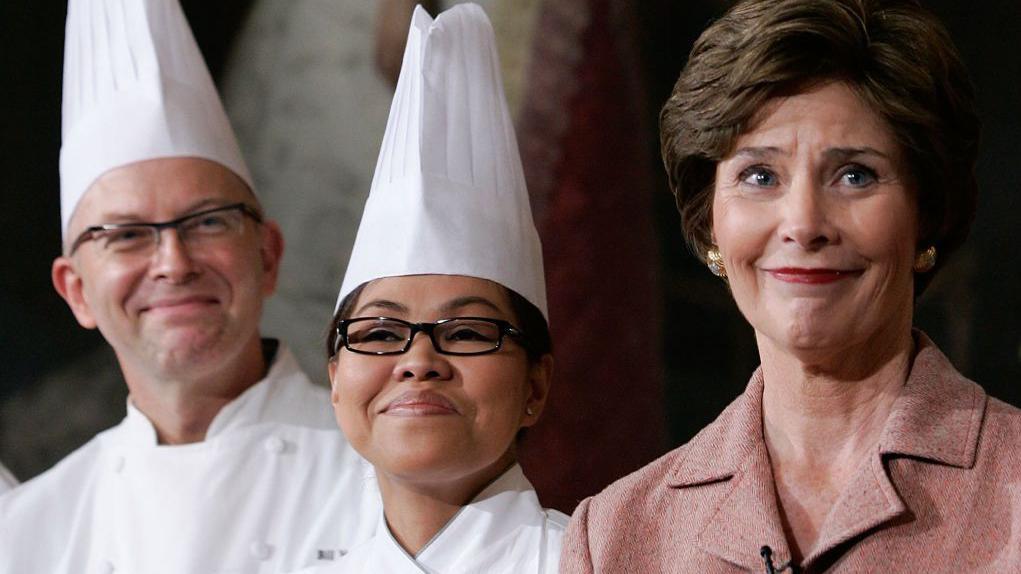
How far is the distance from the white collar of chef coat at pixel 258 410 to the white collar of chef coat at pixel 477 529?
0.63 m

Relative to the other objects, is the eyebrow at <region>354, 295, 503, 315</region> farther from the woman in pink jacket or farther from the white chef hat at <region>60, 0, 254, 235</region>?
the white chef hat at <region>60, 0, 254, 235</region>

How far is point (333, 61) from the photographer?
3301 millimetres

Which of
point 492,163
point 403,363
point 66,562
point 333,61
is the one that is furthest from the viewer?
point 333,61

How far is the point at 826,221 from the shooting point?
5.30ft

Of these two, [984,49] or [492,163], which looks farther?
[984,49]

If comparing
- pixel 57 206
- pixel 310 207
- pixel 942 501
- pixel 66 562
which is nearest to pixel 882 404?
pixel 942 501

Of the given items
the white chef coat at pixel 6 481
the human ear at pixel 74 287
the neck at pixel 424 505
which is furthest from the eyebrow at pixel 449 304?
the white chef coat at pixel 6 481

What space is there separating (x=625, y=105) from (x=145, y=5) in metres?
0.94

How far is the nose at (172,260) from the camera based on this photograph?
8.34 feet

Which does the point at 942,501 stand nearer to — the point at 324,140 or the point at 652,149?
the point at 652,149

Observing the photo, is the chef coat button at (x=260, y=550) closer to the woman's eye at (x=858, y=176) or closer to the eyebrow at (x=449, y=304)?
the eyebrow at (x=449, y=304)

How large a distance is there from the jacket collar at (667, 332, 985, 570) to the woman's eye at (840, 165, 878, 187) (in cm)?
23

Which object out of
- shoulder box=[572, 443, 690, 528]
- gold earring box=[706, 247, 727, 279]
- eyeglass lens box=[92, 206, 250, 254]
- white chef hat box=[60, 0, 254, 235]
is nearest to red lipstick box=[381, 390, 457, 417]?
shoulder box=[572, 443, 690, 528]

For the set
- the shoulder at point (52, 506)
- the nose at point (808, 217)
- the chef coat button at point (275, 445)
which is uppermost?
the nose at point (808, 217)
